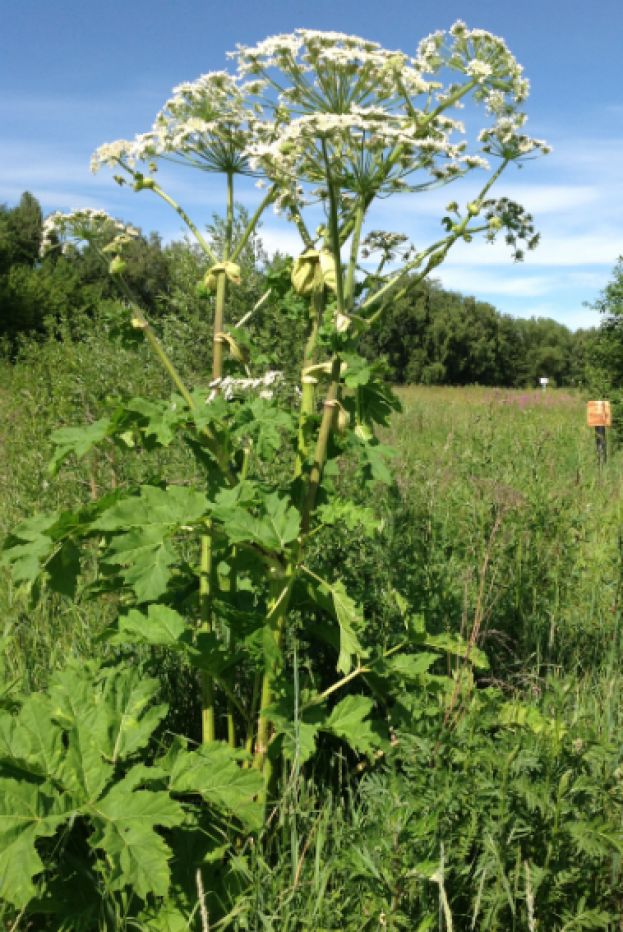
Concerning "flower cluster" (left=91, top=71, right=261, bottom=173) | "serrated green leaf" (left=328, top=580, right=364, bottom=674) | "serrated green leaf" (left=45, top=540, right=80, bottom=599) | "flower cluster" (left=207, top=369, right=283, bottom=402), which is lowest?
"serrated green leaf" (left=328, top=580, right=364, bottom=674)

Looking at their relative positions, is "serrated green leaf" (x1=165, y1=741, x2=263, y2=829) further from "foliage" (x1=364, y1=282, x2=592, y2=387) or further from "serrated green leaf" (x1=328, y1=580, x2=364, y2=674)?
"foliage" (x1=364, y1=282, x2=592, y2=387)

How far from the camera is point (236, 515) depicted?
6.48 feet

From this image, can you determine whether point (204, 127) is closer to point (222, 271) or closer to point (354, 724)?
point (222, 271)

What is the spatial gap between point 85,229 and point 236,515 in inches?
46.7

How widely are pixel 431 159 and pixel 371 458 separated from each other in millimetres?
881

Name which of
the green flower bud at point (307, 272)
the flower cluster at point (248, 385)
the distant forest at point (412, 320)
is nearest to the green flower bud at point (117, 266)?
the flower cluster at point (248, 385)

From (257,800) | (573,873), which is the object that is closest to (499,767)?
(573,873)

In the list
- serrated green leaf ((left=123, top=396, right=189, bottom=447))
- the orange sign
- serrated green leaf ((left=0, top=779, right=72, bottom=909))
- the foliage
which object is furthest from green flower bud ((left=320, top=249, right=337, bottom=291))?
the foliage

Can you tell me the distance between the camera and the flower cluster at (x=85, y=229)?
7.97 feet

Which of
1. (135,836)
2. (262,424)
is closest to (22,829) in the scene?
(135,836)

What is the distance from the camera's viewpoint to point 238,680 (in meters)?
2.99

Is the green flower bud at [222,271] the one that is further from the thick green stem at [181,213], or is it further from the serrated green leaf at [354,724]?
the serrated green leaf at [354,724]

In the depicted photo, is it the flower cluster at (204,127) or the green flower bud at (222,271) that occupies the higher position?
the flower cluster at (204,127)

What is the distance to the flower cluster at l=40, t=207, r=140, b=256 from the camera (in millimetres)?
2428
